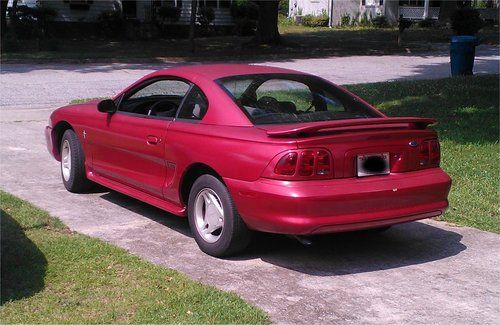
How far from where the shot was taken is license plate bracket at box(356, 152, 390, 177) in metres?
5.26

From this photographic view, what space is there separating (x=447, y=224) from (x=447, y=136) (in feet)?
12.5

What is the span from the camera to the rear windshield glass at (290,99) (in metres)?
5.75

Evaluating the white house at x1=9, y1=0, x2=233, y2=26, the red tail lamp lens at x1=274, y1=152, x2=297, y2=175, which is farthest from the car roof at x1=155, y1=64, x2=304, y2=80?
the white house at x1=9, y1=0, x2=233, y2=26

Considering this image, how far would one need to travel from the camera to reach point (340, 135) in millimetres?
5176

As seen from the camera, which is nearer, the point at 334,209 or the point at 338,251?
the point at 334,209

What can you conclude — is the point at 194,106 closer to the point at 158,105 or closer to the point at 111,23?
the point at 158,105

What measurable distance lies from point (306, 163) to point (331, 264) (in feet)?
3.09

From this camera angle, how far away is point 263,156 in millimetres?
5113

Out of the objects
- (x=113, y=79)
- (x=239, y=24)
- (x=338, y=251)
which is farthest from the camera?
(x=239, y=24)

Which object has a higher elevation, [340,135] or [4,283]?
[340,135]

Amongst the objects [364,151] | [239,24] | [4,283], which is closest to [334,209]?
[364,151]

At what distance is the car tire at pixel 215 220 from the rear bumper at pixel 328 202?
0.38ft

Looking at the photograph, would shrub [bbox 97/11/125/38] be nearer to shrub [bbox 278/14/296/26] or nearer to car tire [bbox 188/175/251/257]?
shrub [bbox 278/14/296/26]

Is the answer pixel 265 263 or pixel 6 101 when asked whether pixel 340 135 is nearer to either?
pixel 265 263
